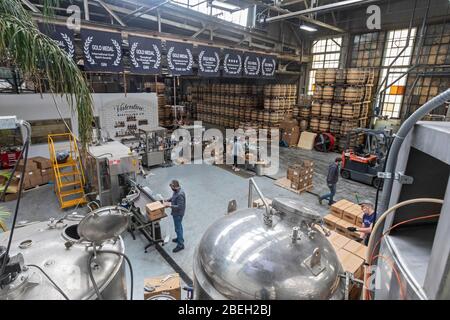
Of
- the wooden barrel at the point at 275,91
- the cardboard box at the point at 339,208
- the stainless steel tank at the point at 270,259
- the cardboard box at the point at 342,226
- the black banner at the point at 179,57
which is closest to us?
the stainless steel tank at the point at 270,259

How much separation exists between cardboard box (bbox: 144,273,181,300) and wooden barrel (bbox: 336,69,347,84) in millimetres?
13502

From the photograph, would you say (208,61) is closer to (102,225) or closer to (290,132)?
(290,132)

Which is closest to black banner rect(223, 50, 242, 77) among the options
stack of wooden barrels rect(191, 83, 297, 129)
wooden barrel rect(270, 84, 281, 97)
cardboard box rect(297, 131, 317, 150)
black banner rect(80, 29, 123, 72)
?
wooden barrel rect(270, 84, 281, 97)

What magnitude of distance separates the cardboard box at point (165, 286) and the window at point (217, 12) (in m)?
10.8

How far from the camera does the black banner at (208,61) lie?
10.9 m

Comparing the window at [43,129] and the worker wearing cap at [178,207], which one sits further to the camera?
the window at [43,129]

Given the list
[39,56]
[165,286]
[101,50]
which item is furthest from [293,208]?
[101,50]

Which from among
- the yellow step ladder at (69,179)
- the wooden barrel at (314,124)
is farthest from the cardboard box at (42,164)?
the wooden barrel at (314,124)

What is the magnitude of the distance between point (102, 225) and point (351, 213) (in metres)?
5.66

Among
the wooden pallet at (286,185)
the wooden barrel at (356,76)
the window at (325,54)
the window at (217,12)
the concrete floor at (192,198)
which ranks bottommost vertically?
the concrete floor at (192,198)

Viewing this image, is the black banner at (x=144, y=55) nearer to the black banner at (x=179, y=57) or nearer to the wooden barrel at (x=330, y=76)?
the black banner at (x=179, y=57)

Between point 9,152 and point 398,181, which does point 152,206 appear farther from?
point 9,152
